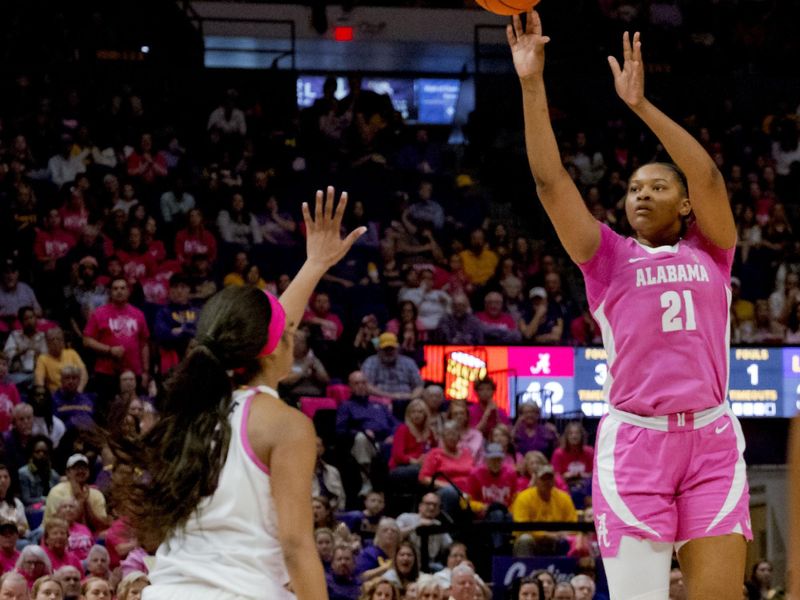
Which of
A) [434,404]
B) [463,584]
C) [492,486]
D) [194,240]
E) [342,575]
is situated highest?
[194,240]

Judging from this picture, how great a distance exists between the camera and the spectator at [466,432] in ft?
43.0

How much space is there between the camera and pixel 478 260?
1727 centimetres

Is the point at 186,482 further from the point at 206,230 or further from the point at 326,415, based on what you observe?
the point at 206,230

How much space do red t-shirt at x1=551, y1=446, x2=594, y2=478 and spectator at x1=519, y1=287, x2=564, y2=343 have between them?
89.6 inches

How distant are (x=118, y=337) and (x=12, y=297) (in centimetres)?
148

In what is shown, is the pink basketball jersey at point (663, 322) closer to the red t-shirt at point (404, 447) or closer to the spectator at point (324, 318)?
the red t-shirt at point (404, 447)

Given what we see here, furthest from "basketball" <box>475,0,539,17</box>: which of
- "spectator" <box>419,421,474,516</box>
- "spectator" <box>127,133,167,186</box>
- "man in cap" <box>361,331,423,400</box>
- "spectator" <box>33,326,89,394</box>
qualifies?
"spectator" <box>127,133,167,186</box>

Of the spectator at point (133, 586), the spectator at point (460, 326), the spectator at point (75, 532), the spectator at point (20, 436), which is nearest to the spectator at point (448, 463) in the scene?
the spectator at point (460, 326)

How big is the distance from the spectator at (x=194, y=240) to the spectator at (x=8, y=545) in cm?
618

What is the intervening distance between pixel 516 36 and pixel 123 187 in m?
12.6

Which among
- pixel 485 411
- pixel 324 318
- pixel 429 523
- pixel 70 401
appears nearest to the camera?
pixel 429 523

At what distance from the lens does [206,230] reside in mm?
16547

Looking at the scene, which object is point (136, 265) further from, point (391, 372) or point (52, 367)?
point (391, 372)

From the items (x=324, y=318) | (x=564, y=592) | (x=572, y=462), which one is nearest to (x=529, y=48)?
(x=564, y=592)
